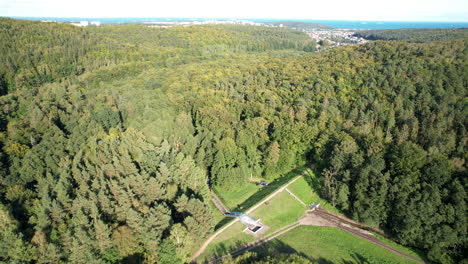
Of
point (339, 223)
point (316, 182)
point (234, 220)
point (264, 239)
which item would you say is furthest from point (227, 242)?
point (316, 182)

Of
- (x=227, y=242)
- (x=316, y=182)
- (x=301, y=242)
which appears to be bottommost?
(x=301, y=242)

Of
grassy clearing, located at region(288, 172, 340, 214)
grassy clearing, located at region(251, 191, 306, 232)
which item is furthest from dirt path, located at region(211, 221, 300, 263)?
grassy clearing, located at region(288, 172, 340, 214)

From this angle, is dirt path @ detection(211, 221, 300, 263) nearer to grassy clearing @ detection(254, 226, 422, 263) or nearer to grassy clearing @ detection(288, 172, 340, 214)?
grassy clearing @ detection(254, 226, 422, 263)

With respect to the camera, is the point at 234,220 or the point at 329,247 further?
the point at 234,220

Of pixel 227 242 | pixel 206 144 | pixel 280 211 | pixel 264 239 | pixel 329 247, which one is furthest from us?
pixel 206 144

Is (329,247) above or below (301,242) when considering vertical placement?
above

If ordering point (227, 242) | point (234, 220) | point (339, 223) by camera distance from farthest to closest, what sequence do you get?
point (339, 223) → point (234, 220) → point (227, 242)

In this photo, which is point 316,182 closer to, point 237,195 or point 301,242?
point 237,195
